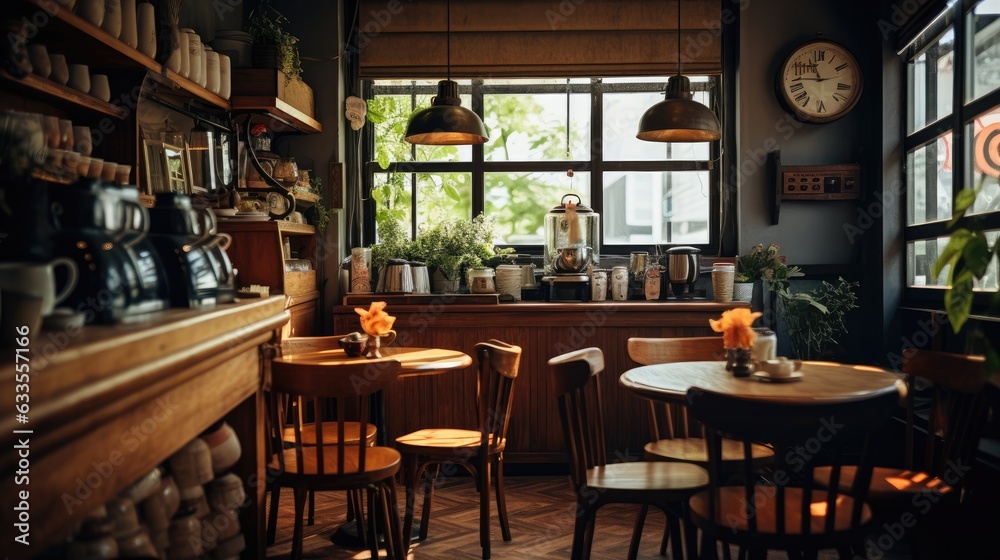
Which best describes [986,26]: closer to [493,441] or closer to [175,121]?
[493,441]

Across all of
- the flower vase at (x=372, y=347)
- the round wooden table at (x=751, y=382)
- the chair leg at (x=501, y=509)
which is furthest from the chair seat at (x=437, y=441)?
the round wooden table at (x=751, y=382)

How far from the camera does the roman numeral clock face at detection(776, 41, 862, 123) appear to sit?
459 cm

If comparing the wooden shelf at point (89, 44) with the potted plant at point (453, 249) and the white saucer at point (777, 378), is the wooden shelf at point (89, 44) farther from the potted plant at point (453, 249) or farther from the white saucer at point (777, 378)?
the white saucer at point (777, 378)

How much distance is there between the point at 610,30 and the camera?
15.7ft

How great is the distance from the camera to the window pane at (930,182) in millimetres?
3670

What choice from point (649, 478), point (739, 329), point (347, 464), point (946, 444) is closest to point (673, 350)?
point (739, 329)

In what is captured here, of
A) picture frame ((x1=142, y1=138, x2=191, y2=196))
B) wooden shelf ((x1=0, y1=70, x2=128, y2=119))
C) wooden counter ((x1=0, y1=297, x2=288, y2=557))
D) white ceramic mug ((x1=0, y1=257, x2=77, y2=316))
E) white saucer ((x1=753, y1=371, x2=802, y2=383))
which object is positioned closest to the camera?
wooden counter ((x1=0, y1=297, x2=288, y2=557))

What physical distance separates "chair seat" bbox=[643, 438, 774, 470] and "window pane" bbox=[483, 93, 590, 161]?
2.34m

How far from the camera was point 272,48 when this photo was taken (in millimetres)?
4090

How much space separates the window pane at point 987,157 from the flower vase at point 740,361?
1.19 metres

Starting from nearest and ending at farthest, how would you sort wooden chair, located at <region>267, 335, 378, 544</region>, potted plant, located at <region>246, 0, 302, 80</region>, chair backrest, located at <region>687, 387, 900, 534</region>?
chair backrest, located at <region>687, 387, 900, 534</region> → wooden chair, located at <region>267, 335, 378, 544</region> → potted plant, located at <region>246, 0, 302, 80</region>

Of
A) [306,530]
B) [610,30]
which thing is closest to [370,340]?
[306,530]

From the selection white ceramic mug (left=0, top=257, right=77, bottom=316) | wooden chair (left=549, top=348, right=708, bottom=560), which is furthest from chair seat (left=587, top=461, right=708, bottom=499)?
white ceramic mug (left=0, top=257, right=77, bottom=316)

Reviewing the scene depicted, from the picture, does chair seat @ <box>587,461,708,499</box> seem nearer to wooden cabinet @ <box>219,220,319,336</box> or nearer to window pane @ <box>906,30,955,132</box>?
wooden cabinet @ <box>219,220,319,336</box>
